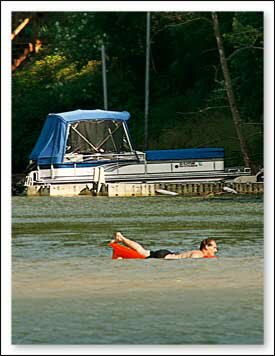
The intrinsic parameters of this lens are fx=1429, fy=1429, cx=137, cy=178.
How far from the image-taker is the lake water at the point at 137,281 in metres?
6.95

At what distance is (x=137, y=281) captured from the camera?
904 cm

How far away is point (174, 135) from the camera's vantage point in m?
18.0

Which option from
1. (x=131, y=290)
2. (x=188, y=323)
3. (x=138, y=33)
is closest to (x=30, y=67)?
(x=138, y=33)

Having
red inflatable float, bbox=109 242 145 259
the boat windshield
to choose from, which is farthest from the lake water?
the boat windshield

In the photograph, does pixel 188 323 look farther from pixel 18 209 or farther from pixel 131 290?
pixel 18 209

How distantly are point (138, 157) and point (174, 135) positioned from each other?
54 cm

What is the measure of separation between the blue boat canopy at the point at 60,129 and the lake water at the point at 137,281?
330 centimetres

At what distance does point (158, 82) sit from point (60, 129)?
140 cm

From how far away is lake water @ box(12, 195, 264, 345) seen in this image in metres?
6.95

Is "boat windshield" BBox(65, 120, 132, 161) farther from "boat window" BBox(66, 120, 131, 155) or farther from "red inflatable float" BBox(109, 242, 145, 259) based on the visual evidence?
"red inflatable float" BBox(109, 242, 145, 259)

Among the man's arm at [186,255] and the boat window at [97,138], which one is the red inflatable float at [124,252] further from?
the boat window at [97,138]

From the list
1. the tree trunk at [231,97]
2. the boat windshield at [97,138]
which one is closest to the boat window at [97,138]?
the boat windshield at [97,138]

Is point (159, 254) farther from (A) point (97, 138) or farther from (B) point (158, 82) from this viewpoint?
(A) point (97, 138)

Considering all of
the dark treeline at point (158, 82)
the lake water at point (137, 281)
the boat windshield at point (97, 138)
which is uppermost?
the dark treeline at point (158, 82)
